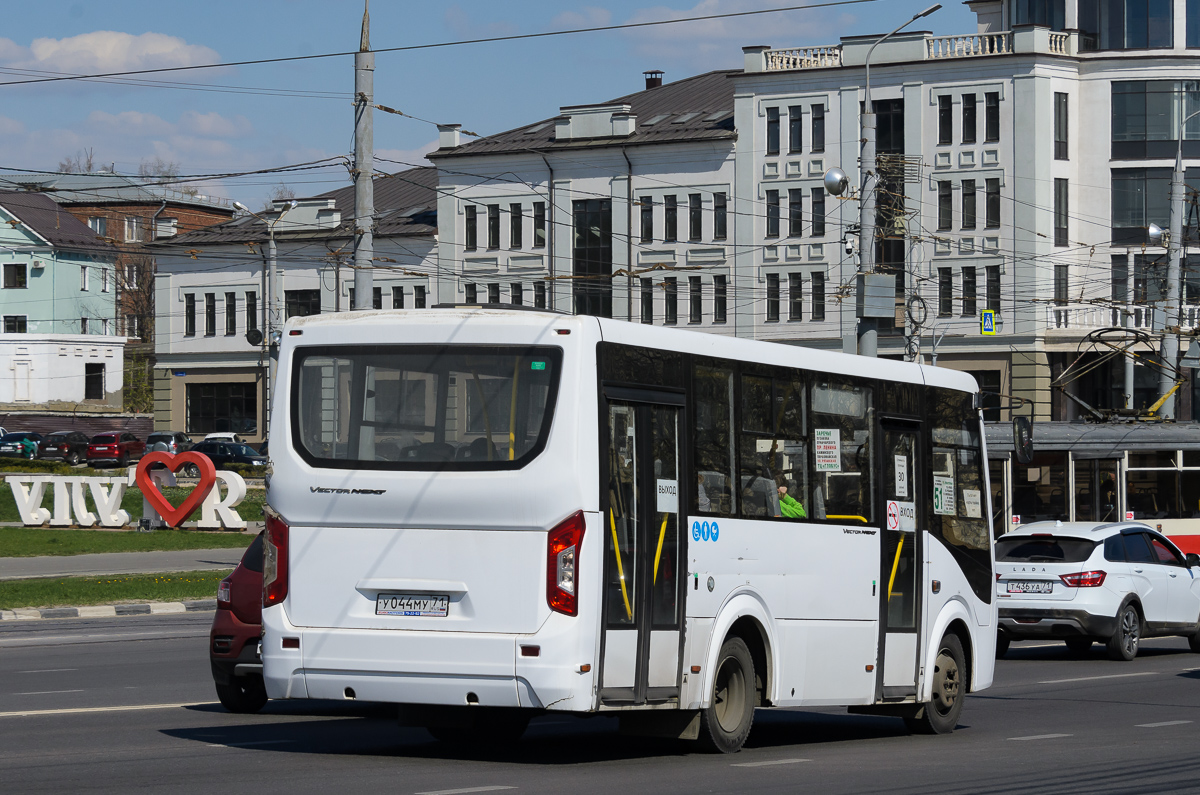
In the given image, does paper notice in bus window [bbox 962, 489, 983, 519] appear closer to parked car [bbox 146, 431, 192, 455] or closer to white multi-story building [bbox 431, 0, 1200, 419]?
white multi-story building [bbox 431, 0, 1200, 419]

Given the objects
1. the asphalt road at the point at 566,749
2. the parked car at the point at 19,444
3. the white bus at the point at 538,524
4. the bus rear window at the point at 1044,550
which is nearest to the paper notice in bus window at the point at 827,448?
the white bus at the point at 538,524

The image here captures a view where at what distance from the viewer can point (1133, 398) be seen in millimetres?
60219

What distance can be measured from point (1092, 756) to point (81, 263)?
9761cm

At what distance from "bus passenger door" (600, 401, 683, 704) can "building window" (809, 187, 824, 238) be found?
53.7m

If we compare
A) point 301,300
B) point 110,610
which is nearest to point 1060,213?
point 301,300

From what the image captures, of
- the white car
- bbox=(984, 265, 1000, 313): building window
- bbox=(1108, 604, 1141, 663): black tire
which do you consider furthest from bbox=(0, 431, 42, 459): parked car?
bbox=(1108, 604, 1141, 663): black tire

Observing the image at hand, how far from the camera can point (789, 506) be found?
11.1 meters

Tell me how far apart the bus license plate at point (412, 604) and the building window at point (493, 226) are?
60710 millimetres

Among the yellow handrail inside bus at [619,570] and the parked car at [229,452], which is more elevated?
the yellow handrail inside bus at [619,570]

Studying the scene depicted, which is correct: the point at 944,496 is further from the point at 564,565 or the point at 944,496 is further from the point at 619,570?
the point at 564,565

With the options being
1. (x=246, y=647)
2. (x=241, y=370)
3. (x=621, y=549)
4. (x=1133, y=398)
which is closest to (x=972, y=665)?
(x=621, y=549)

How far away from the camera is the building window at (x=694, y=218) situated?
65375 mm

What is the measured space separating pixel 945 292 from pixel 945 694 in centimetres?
5000

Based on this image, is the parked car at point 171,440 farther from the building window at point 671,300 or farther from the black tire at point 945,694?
the black tire at point 945,694
